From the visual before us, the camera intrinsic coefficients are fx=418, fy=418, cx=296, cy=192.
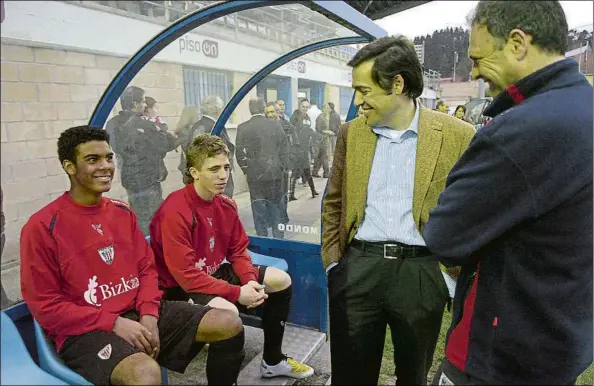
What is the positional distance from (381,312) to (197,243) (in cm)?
120

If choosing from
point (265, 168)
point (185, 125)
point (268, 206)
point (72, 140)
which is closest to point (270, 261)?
point (268, 206)

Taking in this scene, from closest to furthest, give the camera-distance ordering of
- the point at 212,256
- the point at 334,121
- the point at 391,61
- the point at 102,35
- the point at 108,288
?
the point at 391,61, the point at 108,288, the point at 102,35, the point at 212,256, the point at 334,121

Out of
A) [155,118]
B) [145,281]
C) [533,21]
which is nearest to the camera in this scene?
[533,21]

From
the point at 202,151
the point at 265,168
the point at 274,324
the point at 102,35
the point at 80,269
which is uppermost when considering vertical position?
the point at 102,35

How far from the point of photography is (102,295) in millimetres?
1905

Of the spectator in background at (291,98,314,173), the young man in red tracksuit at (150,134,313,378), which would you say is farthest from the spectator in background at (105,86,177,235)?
the spectator in background at (291,98,314,173)

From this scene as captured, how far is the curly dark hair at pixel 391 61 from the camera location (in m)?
1.70

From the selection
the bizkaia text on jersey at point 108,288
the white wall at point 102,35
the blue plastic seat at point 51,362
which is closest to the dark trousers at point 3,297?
the blue plastic seat at point 51,362

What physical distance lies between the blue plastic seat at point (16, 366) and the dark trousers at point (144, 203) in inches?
61.8

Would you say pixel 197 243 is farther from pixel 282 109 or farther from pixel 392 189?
pixel 282 109

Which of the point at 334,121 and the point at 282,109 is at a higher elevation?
the point at 282,109

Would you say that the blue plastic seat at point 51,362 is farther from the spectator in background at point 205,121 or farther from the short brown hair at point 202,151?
the spectator in background at point 205,121

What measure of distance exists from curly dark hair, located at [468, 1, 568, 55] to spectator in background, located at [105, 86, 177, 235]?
92.0 inches

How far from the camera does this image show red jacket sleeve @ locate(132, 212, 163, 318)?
2.04 metres
